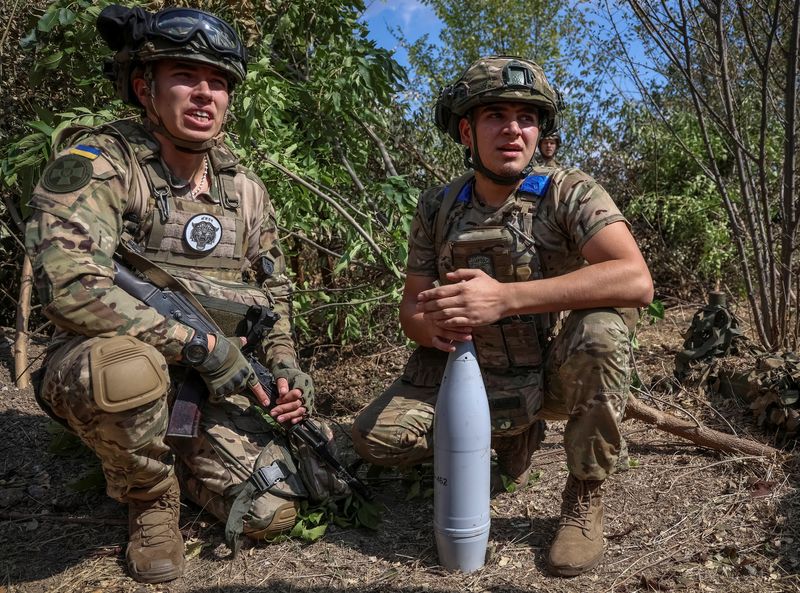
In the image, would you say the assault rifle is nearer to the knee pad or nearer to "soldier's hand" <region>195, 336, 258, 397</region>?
"soldier's hand" <region>195, 336, 258, 397</region>

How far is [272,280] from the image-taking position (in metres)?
3.42

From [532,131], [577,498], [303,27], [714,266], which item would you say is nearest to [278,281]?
[532,131]

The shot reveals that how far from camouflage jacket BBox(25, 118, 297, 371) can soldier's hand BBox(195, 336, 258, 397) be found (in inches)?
4.7

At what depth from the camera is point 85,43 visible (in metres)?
3.95

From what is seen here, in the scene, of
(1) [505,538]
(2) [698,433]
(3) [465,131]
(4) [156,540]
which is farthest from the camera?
(2) [698,433]

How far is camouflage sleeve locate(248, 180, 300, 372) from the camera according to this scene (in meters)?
3.35

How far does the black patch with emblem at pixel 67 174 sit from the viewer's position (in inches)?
110

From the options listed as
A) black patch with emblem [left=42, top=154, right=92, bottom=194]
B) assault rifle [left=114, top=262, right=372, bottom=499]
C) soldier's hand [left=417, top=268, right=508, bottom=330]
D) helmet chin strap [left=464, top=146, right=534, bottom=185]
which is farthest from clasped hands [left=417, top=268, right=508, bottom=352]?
black patch with emblem [left=42, top=154, right=92, bottom=194]

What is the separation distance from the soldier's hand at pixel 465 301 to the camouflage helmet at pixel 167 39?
1.32 meters

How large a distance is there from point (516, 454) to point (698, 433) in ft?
3.07

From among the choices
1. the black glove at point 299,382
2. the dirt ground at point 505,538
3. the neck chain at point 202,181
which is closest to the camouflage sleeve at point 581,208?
the dirt ground at point 505,538

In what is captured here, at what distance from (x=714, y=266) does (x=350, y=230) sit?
4638mm

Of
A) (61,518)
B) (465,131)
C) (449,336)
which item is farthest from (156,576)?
(465,131)

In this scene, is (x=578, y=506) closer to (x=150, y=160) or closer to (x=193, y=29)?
(x=150, y=160)
